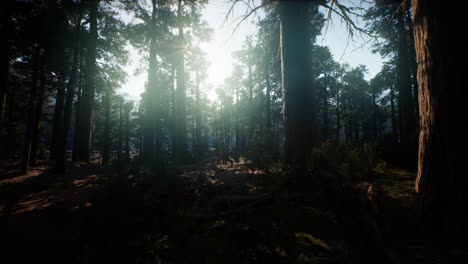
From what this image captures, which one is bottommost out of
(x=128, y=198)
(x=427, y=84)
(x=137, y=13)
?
(x=128, y=198)

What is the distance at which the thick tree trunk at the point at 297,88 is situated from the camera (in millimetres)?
4883

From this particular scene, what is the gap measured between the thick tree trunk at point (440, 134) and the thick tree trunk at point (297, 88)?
2126mm

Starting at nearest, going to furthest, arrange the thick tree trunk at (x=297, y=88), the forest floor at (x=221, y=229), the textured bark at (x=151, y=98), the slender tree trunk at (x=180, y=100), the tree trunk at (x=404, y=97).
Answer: the forest floor at (x=221, y=229) → the thick tree trunk at (x=297, y=88) → the tree trunk at (x=404, y=97) → the textured bark at (x=151, y=98) → the slender tree trunk at (x=180, y=100)

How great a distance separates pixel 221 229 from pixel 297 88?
12.1 ft

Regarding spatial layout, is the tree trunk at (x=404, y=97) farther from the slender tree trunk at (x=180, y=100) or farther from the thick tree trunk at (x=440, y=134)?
the slender tree trunk at (x=180, y=100)

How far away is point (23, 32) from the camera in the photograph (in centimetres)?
1101

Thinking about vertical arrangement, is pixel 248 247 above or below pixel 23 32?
below

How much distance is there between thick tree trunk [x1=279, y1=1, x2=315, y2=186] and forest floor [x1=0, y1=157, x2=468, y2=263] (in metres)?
0.75

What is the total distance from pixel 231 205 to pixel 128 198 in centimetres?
219

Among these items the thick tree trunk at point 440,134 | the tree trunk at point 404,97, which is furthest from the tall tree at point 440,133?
the tree trunk at point 404,97

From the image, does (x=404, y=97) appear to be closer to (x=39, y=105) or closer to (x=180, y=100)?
(x=180, y=100)

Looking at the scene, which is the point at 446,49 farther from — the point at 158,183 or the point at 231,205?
the point at 158,183

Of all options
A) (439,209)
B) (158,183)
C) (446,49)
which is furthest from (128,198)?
(446,49)

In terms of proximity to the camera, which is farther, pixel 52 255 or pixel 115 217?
pixel 115 217
